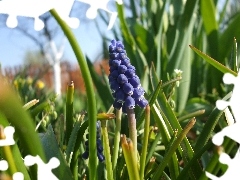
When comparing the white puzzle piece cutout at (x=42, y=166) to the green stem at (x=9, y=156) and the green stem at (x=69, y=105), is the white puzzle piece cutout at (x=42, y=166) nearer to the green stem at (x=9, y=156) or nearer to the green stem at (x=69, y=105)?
Result: the green stem at (x=9, y=156)

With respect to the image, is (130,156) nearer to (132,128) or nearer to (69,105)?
(132,128)

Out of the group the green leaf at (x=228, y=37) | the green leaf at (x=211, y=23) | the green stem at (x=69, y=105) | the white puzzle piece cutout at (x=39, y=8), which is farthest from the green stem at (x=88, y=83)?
the green leaf at (x=228, y=37)

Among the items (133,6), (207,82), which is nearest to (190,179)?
(207,82)

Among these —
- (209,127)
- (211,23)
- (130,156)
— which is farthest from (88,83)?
(211,23)

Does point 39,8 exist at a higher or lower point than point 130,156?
higher

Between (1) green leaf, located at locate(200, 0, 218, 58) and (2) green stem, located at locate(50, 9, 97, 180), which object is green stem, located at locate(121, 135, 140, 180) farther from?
(1) green leaf, located at locate(200, 0, 218, 58)

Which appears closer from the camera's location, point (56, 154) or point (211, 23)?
point (56, 154)

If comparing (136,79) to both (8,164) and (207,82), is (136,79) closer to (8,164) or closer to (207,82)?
(8,164)
